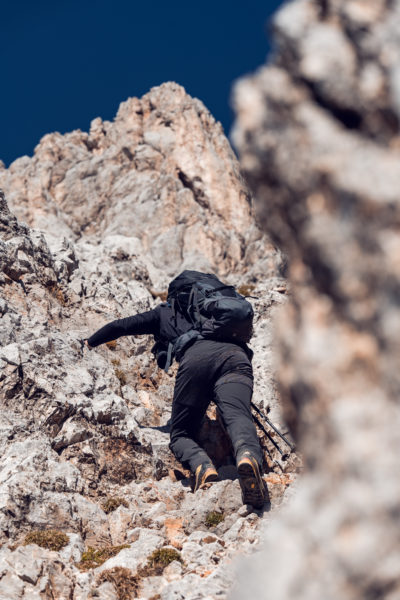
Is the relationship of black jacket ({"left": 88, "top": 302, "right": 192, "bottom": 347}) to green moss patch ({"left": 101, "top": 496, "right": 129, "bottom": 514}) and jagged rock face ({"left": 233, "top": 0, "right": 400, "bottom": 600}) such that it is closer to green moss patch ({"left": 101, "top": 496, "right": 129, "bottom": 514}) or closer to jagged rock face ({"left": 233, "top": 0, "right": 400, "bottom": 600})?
green moss patch ({"left": 101, "top": 496, "right": 129, "bottom": 514})

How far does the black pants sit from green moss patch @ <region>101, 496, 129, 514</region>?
119 centimetres

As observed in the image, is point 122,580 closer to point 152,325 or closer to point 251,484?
point 251,484

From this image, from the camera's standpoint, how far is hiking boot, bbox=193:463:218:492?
28.0 ft

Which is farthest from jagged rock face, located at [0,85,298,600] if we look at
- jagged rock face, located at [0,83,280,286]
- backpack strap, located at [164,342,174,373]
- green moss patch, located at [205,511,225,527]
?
jagged rock face, located at [0,83,280,286]

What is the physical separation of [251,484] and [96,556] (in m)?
2.08

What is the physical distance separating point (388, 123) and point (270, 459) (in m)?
8.13

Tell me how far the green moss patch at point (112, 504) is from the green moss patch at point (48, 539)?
1.35 meters

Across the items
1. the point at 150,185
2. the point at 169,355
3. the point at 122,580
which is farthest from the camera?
the point at 150,185

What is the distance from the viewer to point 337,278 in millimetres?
2883

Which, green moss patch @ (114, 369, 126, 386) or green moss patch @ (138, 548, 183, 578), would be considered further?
green moss patch @ (114, 369, 126, 386)

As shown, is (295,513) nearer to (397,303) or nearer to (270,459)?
(397,303)

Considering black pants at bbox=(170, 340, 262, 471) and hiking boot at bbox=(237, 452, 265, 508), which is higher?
black pants at bbox=(170, 340, 262, 471)

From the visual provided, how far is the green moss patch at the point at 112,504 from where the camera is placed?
27.0 feet

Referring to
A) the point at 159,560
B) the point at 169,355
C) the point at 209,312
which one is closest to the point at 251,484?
the point at 159,560
